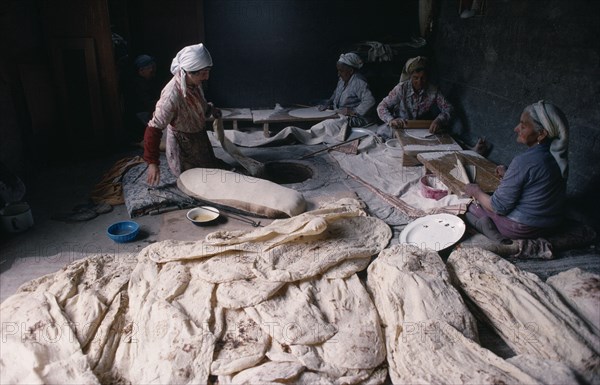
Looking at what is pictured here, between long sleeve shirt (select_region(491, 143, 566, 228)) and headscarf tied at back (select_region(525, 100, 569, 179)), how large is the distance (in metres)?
0.09

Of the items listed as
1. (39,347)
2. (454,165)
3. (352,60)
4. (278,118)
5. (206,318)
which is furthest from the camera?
(278,118)

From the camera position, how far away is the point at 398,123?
18.1 feet

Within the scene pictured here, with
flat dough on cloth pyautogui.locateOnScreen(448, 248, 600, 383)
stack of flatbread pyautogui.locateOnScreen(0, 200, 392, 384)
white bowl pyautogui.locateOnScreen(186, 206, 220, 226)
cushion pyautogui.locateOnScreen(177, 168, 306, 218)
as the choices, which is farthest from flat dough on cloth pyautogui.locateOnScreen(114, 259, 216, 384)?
flat dough on cloth pyautogui.locateOnScreen(448, 248, 600, 383)

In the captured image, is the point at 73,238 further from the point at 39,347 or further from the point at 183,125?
the point at 39,347

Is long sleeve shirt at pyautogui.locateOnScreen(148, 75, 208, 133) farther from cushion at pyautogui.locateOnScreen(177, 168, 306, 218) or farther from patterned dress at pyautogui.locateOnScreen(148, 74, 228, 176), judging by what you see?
cushion at pyautogui.locateOnScreen(177, 168, 306, 218)

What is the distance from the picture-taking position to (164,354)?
86.1 inches

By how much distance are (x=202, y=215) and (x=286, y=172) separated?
1.57 metres

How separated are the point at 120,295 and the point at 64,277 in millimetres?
420

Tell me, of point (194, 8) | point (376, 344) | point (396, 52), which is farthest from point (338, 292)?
point (194, 8)

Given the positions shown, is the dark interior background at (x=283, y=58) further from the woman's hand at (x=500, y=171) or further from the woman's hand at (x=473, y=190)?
the woman's hand at (x=473, y=190)

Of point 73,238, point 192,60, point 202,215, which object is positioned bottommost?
point 73,238

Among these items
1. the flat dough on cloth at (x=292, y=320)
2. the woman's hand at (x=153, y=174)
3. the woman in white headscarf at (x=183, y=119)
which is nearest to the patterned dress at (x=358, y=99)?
the woman in white headscarf at (x=183, y=119)

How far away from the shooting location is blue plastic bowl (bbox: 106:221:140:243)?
11.8ft

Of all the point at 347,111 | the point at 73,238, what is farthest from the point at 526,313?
the point at 347,111
